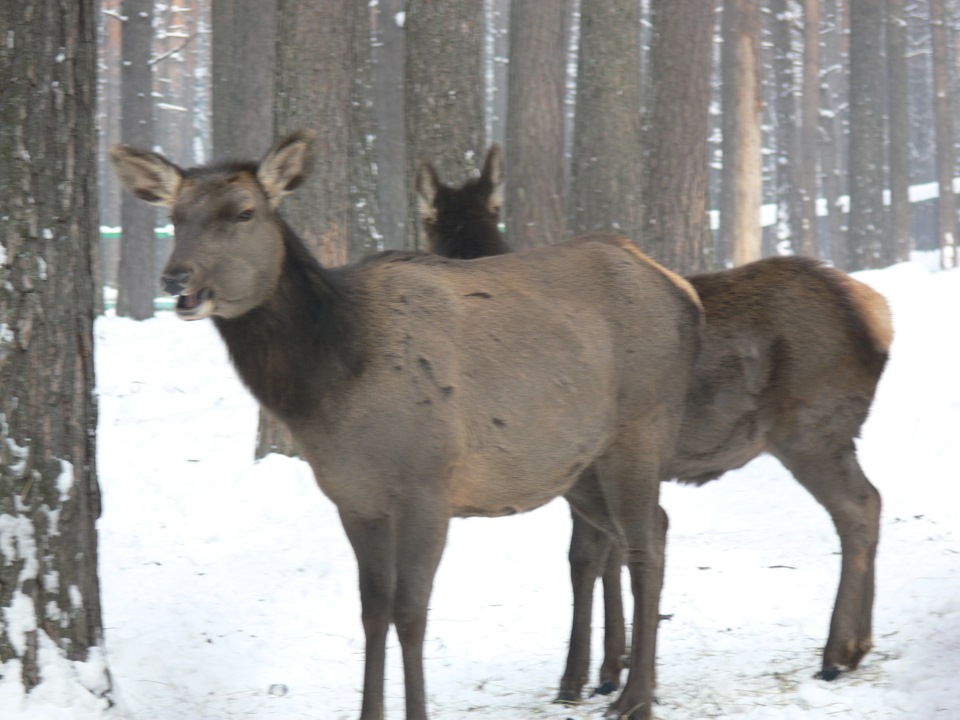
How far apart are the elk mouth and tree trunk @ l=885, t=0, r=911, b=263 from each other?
2709 centimetres

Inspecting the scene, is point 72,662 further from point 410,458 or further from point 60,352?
point 410,458

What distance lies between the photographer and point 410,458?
17.0ft

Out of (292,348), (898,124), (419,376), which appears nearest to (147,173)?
(292,348)

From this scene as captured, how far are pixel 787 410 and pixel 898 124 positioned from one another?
82.4 ft

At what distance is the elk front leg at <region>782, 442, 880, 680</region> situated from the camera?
6.22 m

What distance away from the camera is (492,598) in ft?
24.5

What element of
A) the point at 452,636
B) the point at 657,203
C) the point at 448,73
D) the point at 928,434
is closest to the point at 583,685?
the point at 452,636

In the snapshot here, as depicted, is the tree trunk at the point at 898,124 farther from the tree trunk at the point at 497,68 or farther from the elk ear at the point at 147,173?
the elk ear at the point at 147,173

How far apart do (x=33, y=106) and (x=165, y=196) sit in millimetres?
688

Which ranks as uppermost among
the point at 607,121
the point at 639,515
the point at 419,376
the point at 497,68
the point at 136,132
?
the point at 497,68

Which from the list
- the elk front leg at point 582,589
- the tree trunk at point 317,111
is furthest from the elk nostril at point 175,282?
the tree trunk at point 317,111

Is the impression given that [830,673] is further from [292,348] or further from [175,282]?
[175,282]

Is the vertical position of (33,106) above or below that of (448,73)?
below

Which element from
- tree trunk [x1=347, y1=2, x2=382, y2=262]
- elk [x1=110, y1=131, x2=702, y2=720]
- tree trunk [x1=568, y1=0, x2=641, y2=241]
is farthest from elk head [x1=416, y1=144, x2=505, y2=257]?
tree trunk [x1=347, y1=2, x2=382, y2=262]
